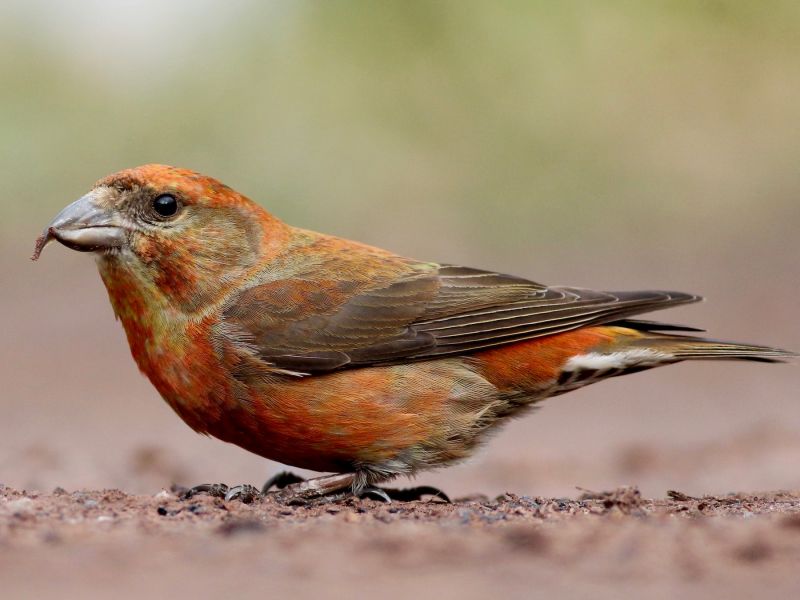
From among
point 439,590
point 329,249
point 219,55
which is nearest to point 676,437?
point 329,249

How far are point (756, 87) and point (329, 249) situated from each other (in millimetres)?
11178

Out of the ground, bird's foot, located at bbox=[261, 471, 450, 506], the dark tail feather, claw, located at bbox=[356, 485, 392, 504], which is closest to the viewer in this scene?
the ground

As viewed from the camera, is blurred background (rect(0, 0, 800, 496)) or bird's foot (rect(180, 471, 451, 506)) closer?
bird's foot (rect(180, 471, 451, 506))

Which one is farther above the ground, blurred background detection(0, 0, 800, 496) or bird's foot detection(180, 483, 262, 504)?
blurred background detection(0, 0, 800, 496)

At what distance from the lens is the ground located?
10.4ft

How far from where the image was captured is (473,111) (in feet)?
50.2

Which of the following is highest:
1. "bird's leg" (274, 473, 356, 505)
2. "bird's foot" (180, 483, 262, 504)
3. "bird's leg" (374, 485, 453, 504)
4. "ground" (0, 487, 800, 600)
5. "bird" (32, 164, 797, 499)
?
"bird" (32, 164, 797, 499)

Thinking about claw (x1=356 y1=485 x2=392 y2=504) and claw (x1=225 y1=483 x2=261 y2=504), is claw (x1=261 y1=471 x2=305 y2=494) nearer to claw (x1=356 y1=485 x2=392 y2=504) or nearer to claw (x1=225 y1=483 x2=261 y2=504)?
claw (x1=356 y1=485 x2=392 y2=504)

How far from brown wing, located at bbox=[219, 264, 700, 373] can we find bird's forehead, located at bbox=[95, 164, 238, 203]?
1.68ft

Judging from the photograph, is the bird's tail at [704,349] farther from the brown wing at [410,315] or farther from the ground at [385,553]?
the ground at [385,553]

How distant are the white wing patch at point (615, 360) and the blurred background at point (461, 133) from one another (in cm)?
648

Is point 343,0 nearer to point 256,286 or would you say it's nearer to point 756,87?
point 756,87

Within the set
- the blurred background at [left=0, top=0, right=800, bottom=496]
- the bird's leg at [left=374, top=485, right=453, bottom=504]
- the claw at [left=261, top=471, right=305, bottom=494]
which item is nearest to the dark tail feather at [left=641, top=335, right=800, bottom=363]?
the bird's leg at [left=374, top=485, right=453, bottom=504]

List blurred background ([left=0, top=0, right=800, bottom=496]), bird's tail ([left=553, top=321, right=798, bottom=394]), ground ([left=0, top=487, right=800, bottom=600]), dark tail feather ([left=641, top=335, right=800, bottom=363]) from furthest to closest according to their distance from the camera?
blurred background ([left=0, top=0, right=800, bottom=496]), bird's tail ([left=553, top=321, right=798, bottom=394]), dark tail feather ([left=641, top=335, right=800, bottom=363]), ground ([left=0, top=487, right=800, bottom=600])
